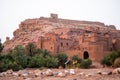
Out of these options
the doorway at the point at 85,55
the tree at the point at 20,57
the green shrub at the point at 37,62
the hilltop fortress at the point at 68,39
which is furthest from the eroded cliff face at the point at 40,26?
the green shrub at the point at 37,62

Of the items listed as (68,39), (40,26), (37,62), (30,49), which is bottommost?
(37,62)

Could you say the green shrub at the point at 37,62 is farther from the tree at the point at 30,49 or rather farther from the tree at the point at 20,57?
the tree at the point at 30,49

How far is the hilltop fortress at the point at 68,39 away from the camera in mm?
42625

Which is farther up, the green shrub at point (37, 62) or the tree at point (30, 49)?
the tree at point (30, 49)

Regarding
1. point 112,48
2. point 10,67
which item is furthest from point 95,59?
point 10,67

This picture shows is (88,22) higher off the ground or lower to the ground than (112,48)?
higher

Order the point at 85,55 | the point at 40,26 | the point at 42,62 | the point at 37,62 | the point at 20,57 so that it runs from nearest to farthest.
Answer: the point at 42,62
the point at 37,62
the point at 20,57
the point at 85,55
the point at 40,26

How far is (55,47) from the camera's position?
47.8m

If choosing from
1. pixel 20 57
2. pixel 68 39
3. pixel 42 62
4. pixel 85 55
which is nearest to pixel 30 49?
pixel 20 57

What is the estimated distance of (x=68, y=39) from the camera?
51.3m

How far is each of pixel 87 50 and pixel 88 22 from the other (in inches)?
1508

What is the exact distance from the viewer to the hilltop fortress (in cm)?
4262

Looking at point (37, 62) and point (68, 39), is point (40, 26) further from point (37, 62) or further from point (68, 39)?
point (37, 62)

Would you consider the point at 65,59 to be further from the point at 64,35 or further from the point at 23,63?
the point at 64,35
